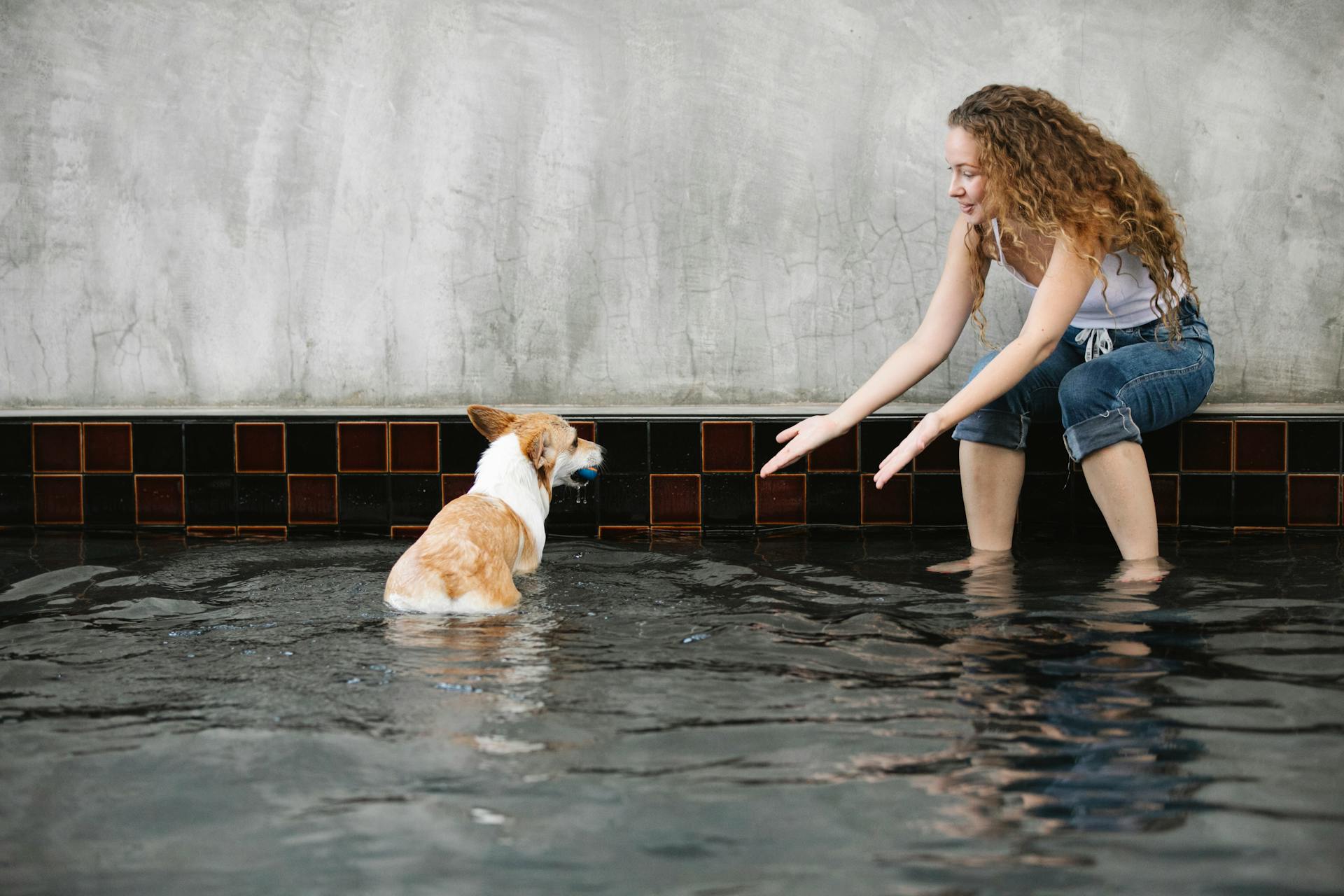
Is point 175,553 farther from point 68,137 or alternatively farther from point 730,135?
point 730,135

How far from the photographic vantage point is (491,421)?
10.9ft

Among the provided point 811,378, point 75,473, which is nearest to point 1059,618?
point 811,378

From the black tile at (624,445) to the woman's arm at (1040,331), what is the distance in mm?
1214

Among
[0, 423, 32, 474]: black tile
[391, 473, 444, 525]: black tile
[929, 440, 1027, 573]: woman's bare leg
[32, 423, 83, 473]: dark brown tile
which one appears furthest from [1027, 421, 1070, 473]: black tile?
[0, 423, 32, 474]: black tile

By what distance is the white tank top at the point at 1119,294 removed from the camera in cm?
321

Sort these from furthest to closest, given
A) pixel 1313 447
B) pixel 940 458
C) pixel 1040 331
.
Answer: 1. pixel 940 458
2. pixel 1313 447
3. pixel 1040 331

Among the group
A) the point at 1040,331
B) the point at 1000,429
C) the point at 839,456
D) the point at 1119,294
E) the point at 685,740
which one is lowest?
the point at 685,740

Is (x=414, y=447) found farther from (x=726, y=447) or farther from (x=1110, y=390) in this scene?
(x=1110, y=390)

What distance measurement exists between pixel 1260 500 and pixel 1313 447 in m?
0.25

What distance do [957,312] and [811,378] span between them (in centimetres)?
81

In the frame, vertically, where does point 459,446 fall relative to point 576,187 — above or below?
below

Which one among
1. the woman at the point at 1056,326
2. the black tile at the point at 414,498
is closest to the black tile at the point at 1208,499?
the woman at the point at 1056,326

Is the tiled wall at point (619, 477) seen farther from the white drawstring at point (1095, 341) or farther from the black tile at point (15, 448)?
the white drawstring at point (1095, 341)

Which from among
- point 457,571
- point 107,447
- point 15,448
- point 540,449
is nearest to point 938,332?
point 540,449
